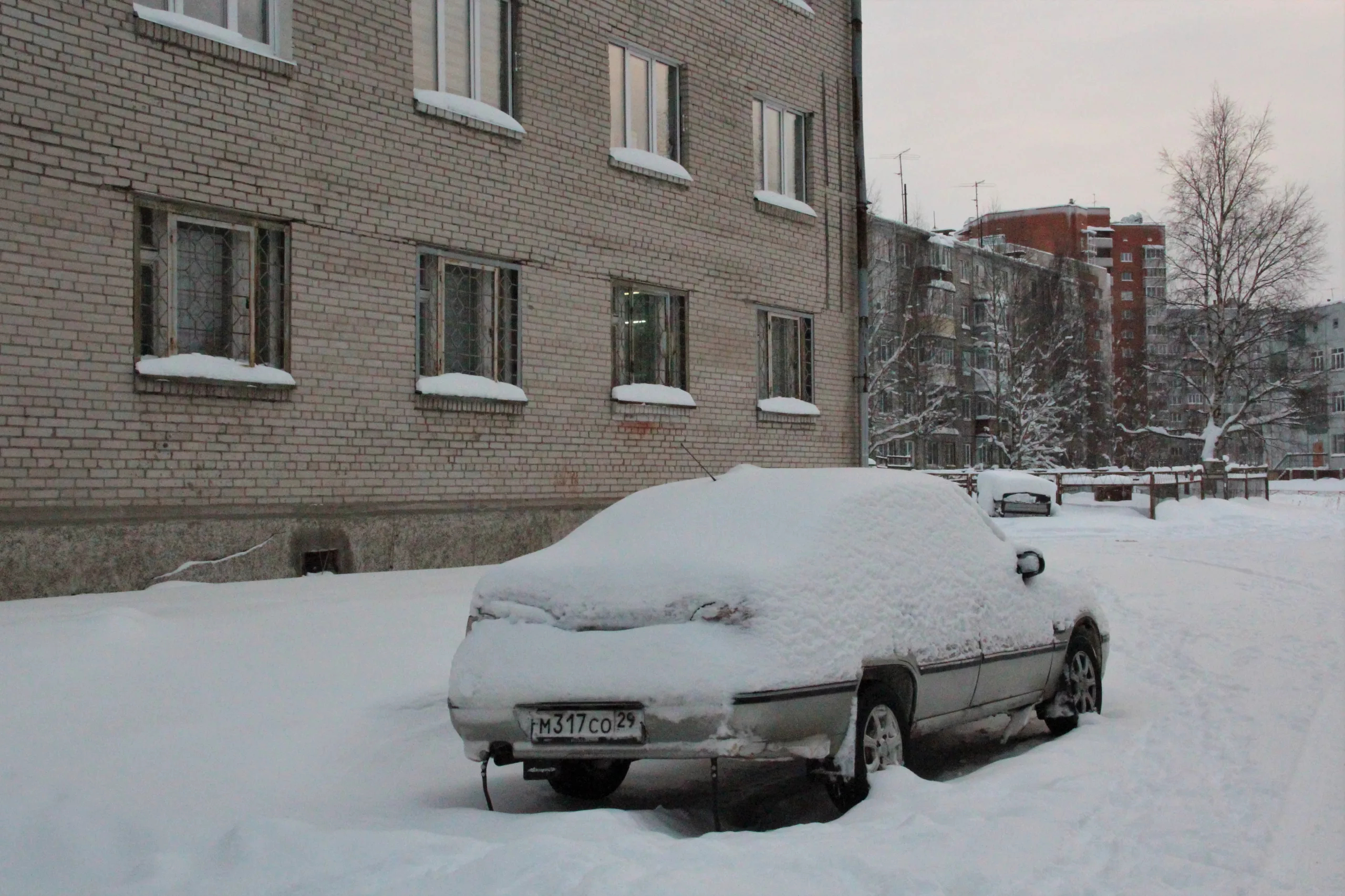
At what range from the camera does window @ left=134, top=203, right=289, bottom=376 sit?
9.53 meters

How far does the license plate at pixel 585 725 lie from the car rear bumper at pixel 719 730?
0.06ft

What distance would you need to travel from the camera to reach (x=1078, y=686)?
23.7 ft

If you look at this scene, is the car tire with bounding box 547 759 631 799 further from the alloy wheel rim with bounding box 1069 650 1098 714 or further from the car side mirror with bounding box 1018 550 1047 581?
the alloy wheel rim with bounding box 1069 650 1098 714

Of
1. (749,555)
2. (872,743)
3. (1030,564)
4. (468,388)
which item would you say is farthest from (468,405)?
(872,743)

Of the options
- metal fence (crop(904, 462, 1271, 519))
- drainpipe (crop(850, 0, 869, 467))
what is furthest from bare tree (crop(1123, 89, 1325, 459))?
drainpipe (crop(850, 0, 869, 467))

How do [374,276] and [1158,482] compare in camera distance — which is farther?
[1158,482]

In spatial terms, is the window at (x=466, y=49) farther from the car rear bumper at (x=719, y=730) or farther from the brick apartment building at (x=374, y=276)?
the car rear bumper at (x=719, y=730)

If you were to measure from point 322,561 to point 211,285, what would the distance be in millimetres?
2412

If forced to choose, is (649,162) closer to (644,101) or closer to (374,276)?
(644,101)

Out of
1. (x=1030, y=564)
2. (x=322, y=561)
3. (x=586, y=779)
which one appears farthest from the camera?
(x=322, y=561)

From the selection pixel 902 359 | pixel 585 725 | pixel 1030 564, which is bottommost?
pixel 585 725

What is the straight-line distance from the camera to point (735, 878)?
13.1 ft

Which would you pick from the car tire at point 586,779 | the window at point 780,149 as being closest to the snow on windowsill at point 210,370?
the car tire at point 586,779

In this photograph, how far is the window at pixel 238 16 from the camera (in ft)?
32.2
